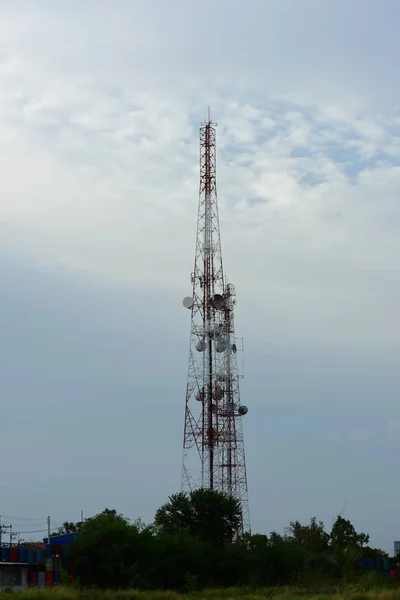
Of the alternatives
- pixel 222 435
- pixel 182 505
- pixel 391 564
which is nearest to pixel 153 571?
pixel 182 505

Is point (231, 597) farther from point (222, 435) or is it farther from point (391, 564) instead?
point (391, 564)

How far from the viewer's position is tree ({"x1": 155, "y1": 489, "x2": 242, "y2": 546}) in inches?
2344

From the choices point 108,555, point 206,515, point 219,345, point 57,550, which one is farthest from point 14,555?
point 219,345

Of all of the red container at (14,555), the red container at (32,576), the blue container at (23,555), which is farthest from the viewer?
the red container at (32,576)

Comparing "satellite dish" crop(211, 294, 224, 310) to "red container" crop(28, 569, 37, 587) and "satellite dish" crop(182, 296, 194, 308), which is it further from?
"red container" crop(28, 569, 37, 587)

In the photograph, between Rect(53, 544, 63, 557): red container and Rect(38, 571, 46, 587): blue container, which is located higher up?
Rect(53, 544, 63, 557): red container

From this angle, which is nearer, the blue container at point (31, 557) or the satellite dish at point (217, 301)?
the blue container at point (31, 557)

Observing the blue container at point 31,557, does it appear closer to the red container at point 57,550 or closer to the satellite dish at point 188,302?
the red container at point 57,550

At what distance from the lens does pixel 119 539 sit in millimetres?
52094

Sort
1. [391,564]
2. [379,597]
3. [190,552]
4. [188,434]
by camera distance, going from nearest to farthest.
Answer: [379,597] → [190,552] → [188,434] → [391,564]

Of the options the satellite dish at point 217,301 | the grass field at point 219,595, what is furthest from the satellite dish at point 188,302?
the grass field at point 219,595

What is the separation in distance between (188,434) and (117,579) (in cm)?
1326

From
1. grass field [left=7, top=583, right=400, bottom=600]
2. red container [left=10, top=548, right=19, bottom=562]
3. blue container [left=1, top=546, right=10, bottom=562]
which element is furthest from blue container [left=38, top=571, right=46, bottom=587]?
grass field [left=7, top=583, right=400, bottom=600]

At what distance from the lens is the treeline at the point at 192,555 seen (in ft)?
168
